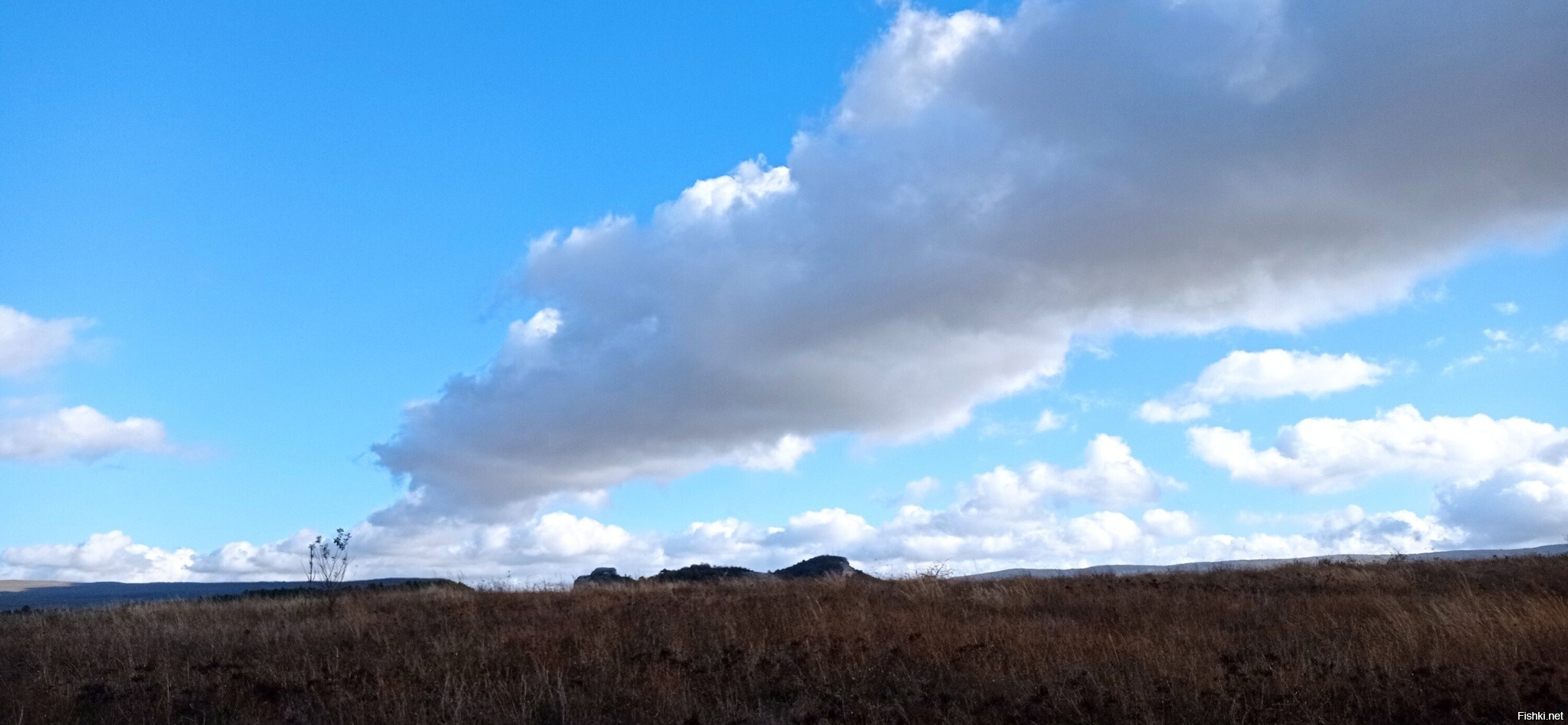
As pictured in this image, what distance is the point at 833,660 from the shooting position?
31.9ft

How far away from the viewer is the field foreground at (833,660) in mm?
7645

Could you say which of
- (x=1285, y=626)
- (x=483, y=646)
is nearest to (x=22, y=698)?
(x=483, y=646)

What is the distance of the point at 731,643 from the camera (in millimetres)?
11047

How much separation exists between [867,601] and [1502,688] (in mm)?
8868

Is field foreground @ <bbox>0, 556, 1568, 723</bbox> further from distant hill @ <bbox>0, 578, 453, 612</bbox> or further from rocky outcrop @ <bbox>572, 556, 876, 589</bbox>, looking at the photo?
distant hill @ <bbox>0, 578, 453, 612</bbox>

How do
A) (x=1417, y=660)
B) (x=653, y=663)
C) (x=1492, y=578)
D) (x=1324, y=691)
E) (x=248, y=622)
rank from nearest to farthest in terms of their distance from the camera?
(x=1324, y=691), (x=1417, y=660), (x=653, y=663), (x=248, y=622), (x=1492, y=578)

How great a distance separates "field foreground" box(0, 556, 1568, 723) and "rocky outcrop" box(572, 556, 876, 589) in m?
7.93

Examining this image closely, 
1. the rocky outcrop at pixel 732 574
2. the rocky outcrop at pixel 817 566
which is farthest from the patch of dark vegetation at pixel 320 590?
the rocky outcrop at pixel 817 566

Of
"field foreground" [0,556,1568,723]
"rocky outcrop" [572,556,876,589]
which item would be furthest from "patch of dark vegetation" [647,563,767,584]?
"field foreground" [0,556,1568,723]

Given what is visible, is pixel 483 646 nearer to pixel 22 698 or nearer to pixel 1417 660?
pixel 22 698

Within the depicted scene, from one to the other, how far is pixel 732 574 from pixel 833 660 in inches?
783

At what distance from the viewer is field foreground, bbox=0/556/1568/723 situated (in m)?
7.64

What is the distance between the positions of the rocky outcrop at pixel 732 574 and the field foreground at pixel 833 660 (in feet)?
26.0

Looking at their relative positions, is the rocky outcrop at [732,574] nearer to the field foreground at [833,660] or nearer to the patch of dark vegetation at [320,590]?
the patch of dark vegetation at [320,590]
